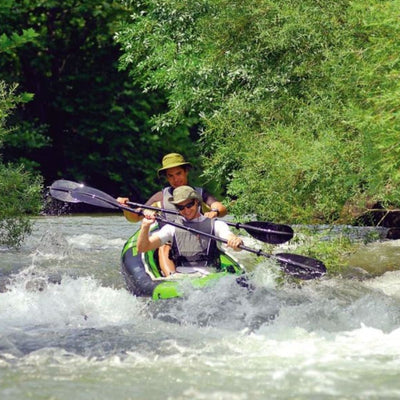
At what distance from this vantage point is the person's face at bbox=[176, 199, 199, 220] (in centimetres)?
920

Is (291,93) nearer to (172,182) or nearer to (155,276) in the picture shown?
(172,182)

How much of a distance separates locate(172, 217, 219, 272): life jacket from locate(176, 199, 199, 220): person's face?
7 cm

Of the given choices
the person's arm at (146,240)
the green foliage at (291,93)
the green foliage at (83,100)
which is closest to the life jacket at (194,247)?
the person's arm at (146,240)

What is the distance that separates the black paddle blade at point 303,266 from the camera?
9578mm

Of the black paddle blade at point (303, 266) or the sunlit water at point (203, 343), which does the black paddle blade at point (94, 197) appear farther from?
the black paddle blade at point (303, 266)

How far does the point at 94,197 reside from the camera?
10648 mm

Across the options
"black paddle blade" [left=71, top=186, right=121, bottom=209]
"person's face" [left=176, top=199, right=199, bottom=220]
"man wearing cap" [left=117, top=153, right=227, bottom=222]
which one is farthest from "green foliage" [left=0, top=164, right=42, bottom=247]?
"person's face" [left=176, top=199, right=199, bottom=220]

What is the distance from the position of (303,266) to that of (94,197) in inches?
91.5

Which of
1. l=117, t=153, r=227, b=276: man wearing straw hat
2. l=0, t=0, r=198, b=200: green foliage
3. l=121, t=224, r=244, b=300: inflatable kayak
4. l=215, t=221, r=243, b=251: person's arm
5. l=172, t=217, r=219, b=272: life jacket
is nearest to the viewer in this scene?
l=121, t=224, r=244, b=300: inflatable kayak

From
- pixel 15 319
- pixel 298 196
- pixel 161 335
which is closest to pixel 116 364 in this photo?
pixel 161 335

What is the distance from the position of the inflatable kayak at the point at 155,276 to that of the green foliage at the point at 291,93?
1488 mm

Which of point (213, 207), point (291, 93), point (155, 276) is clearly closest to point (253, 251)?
point (155, 276)

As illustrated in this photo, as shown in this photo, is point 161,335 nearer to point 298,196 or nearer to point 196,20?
point 298,196

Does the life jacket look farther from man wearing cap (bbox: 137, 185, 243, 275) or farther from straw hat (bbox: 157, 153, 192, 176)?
straw hat (bbox: 157, 153, 192, 176)
